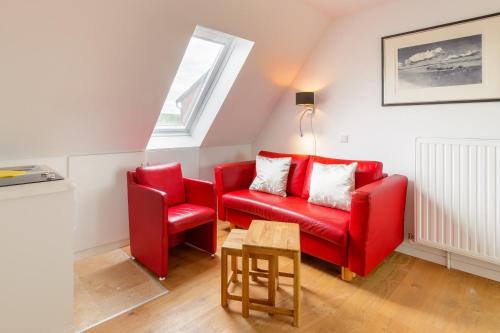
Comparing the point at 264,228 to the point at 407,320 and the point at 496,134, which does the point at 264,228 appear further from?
the point at 496,134

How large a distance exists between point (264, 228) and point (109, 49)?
162cm

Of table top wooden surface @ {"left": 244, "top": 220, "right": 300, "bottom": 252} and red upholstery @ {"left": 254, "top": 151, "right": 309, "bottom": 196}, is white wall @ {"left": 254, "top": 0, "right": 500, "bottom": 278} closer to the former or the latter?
red upholstery @ {"left": 254, "top": 151, "right": 309, "bottom": 196}

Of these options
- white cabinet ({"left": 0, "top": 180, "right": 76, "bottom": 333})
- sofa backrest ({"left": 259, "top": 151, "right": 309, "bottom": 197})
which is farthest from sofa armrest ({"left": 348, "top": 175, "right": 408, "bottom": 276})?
white cabinet ({"left": 0, "top": 180, "right": 76, "bottom": 333})

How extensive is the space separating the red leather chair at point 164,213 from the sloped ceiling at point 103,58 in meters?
0.45

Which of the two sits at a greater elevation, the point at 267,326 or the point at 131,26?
the point at 131,26

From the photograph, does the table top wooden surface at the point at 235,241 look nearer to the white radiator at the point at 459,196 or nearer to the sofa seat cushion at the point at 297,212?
the sofa seat cushion at the point at 297,212

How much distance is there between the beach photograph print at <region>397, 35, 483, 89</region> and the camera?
2207 mm

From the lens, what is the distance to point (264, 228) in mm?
2027

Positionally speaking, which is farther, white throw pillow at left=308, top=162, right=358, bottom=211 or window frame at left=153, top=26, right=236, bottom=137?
window frame at left=153, top=26, right=236, bottom=137

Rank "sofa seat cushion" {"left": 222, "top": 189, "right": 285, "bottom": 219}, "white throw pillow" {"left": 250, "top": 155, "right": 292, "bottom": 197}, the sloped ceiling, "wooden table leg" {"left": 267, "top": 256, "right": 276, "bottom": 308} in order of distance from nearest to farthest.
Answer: the sloped ceiling < "wooden table leg" {"left": 267, "top": 256, "right": 276, "bottom": 308} < "sofa seat cushion" {"left": 222, "top": 189, "right": 285, "bottom": 219} < "white throw pillow" {"left": 250, "top": 155, "right": 292, "bottom": 197}

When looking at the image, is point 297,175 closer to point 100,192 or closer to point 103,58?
point 100,192

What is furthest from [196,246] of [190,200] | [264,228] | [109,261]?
[264,228]

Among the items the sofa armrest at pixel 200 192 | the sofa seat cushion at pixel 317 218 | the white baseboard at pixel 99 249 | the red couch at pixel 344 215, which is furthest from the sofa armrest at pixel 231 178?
the white baseboard at pixel 99 249

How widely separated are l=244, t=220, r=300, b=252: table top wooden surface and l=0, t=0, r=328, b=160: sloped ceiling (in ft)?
4.72
